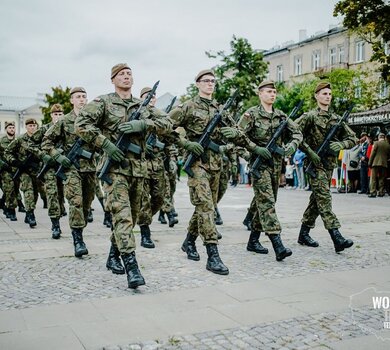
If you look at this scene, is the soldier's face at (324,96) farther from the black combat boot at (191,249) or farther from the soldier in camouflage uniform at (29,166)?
the soldier in camouflage uniform at (29,166)

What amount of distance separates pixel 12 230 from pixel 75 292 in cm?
516

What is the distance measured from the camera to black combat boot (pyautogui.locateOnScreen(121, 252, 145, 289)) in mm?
5113

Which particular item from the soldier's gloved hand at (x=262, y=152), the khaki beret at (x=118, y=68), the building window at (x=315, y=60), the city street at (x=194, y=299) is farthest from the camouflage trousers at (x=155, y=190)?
the building window at (x=315, y=60)

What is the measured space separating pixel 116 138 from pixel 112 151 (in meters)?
0.43

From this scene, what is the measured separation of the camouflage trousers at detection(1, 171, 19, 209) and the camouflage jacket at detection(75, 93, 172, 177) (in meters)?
6.56

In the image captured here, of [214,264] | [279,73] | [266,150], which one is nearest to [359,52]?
[279,73]

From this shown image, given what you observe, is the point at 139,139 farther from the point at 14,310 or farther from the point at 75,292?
the point at 14,310

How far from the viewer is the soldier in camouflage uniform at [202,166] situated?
6090 millimetres

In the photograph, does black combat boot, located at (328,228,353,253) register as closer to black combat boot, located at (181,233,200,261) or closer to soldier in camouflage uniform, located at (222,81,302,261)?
soldier in camouflage uniform, located at (222,81,302,261)

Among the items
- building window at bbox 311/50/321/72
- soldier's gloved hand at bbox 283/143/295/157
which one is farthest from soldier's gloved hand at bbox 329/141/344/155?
building window at bbox 311/50/321/72

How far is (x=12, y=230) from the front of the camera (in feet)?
32.1

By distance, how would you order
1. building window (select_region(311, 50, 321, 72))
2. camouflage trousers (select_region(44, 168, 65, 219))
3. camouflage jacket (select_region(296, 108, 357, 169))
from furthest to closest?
1. building window (select_region(311, 50, 321, 72))
2. camouflage trousers (select_region(44, 168, 65, 219))
3. camouflage jacket (select_region(296, 108, 357, 169))

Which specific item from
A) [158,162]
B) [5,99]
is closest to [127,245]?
[158,162]

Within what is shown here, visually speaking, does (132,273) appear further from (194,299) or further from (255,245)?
(255,245)
